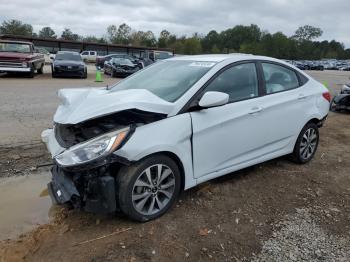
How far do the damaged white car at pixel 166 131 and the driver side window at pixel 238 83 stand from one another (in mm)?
12

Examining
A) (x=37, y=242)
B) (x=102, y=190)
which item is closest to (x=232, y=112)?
(x=102, y=190)

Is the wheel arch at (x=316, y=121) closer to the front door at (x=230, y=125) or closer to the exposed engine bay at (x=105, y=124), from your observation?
the front door at (x=230, y=125)

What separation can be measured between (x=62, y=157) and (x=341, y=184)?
11.9 feet

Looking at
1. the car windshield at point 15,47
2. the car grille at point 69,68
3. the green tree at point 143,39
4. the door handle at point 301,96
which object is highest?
the green tree at point 143,39

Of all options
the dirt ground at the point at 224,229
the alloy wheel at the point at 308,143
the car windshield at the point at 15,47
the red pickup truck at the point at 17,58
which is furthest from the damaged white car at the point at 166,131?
the car windshield at the point at 15,47

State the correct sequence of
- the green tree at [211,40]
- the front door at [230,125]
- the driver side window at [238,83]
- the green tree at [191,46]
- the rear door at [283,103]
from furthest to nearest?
the green tree at [211,40], the green tree at [191,46], the rear door at [283,103], the driver side window at [238,83], the front door at [230,125]

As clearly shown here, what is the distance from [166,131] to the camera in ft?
12.2

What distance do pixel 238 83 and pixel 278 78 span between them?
0.91 meters

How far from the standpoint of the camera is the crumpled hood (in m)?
3.63

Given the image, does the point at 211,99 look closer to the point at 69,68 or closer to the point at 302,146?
the point at 302,146

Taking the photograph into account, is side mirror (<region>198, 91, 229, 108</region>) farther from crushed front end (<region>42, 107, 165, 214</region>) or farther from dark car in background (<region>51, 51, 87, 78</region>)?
dark car in background (<region>51, 51, 87, 78</region>)

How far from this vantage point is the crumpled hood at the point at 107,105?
11.9ft

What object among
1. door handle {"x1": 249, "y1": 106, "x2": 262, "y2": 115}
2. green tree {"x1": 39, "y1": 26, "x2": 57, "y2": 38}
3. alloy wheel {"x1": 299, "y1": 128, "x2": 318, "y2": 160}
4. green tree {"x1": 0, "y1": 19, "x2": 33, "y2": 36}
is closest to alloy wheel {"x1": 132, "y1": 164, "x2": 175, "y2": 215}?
door handle {"x1": 249, "y1": 106, "x2": 262, "y2": 115}

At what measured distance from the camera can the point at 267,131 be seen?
485 centimetres
